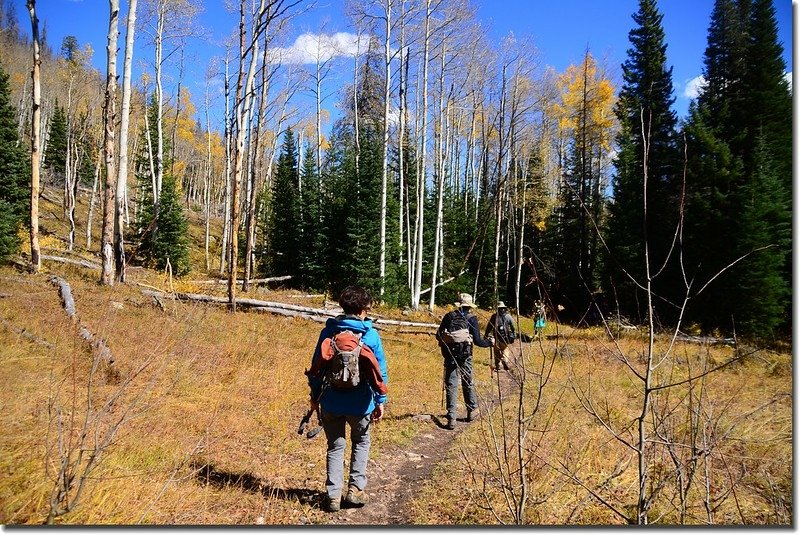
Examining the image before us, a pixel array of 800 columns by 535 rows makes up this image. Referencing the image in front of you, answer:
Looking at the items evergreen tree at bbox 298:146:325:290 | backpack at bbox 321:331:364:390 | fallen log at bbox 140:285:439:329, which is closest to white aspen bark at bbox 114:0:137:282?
fallen log at bbox 140:285:439:329

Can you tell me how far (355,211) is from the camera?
60.5 ft

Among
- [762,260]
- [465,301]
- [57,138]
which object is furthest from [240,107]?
[57,138]

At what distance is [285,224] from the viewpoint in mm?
23438

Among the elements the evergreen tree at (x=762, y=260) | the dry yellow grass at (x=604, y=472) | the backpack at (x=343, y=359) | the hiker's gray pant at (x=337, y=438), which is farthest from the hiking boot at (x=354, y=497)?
the evergreen tree at (x=762, y=260)

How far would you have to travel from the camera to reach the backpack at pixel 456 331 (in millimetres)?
5387

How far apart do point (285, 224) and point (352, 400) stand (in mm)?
21421

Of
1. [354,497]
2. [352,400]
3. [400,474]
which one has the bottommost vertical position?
[400,474]

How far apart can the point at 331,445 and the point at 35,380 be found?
397 centimetres

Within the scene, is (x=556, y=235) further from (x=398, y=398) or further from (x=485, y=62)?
(x=398, y=398)

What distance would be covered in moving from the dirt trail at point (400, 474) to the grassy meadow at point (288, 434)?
4.6 inches

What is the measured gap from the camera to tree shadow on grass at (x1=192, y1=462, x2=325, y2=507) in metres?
3.48

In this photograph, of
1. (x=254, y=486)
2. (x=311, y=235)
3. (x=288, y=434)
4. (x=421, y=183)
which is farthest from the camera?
(x=311, y=235)

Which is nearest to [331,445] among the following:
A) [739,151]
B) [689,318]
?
[689,318]

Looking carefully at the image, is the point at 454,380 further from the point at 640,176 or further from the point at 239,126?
the point at 640,176
